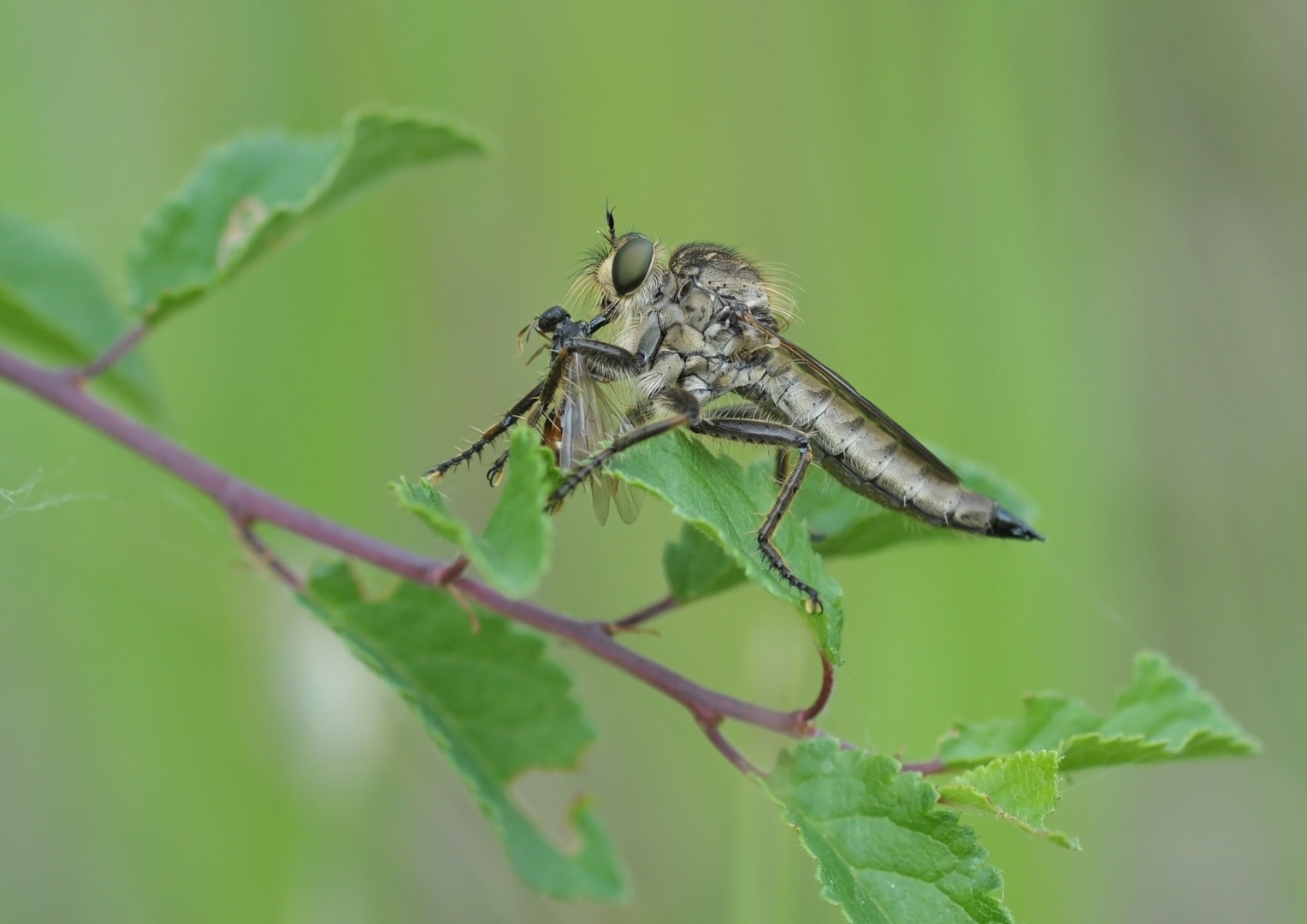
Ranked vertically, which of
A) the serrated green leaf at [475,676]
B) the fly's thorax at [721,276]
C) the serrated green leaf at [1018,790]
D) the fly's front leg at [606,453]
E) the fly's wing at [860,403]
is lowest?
the serrated green leaf at [1018,790]

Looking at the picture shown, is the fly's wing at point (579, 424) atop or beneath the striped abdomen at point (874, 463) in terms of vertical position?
beneath

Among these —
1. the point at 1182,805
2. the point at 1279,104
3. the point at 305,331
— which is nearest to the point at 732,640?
the point at 305,331

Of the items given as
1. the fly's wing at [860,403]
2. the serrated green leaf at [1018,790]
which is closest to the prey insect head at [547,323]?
the fly's wing at [860,403]

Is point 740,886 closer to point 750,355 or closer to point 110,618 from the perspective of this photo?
point 750,355

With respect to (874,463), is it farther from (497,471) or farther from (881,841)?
(881,841)

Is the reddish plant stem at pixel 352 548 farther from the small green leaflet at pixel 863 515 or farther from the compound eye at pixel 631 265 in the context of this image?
the compound eye at pixel 631 265
